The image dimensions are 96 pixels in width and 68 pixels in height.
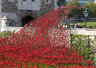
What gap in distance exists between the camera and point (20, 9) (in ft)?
62.6

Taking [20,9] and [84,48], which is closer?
[84,48]

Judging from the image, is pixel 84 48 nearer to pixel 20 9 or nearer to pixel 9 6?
pixel 20 9

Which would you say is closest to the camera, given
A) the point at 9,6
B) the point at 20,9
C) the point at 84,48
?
the point at 84,48

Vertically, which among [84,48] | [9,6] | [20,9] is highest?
[9,6]

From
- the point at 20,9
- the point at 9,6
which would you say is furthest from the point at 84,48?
the point at 9,6

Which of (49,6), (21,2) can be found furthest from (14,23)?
(49,6)

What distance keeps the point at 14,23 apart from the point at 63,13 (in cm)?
1218

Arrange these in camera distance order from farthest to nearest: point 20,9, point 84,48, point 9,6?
point 20,9, point 9,6, point 84,48

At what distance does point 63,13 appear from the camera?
781 cm

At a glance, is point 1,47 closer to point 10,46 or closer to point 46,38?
point 10,46

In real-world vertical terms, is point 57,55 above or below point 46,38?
below

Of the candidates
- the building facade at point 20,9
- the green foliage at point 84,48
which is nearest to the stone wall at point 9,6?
the building facade at point 20,9

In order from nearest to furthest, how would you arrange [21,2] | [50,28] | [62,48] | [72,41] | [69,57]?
[69,57] < [62,48] < [50,28] < [72,41] < [21,2]

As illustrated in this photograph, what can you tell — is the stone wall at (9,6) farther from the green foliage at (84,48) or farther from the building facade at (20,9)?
the green foliage at (84,48)
